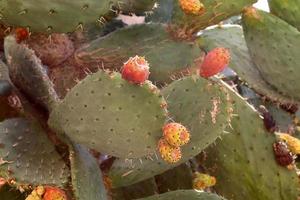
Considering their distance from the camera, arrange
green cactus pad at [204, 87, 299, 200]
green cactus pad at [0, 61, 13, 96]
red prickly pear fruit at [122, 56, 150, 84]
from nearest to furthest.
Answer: red prickly pear fruit at [122, 56, 150, 84] → green cactus pad at [0, 61, 13, 96] → green cactus pad at [204, 87, 299, 200]

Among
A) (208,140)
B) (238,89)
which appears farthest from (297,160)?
(208,140)

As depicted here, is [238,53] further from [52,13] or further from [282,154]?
[52,13]

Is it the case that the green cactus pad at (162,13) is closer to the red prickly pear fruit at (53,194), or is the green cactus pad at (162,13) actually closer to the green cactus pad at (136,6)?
the green cactus pad at (136,6)

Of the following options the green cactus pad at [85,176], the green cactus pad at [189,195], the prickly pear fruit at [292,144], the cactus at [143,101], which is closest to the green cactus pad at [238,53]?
the cactus at [143,101]

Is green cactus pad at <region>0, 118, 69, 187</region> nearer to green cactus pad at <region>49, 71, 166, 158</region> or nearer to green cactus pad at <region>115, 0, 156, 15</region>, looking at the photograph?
green cactus pad at <region>49, 71, 166, 158</region>

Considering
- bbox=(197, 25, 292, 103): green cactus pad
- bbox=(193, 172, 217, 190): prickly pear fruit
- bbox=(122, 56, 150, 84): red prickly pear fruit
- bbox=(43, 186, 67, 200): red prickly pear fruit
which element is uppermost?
bbox=(122, 56, 150, 84): red prickly pear fruit

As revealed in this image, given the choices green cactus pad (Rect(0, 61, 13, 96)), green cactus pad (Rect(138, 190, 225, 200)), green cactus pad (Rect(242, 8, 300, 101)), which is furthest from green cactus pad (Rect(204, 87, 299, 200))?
green cactus pad (Rect(0, 61, 13, 96))

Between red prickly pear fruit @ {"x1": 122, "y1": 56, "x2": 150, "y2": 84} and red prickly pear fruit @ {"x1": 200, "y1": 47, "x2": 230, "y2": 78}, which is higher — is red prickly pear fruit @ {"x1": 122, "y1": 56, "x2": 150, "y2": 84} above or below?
above
